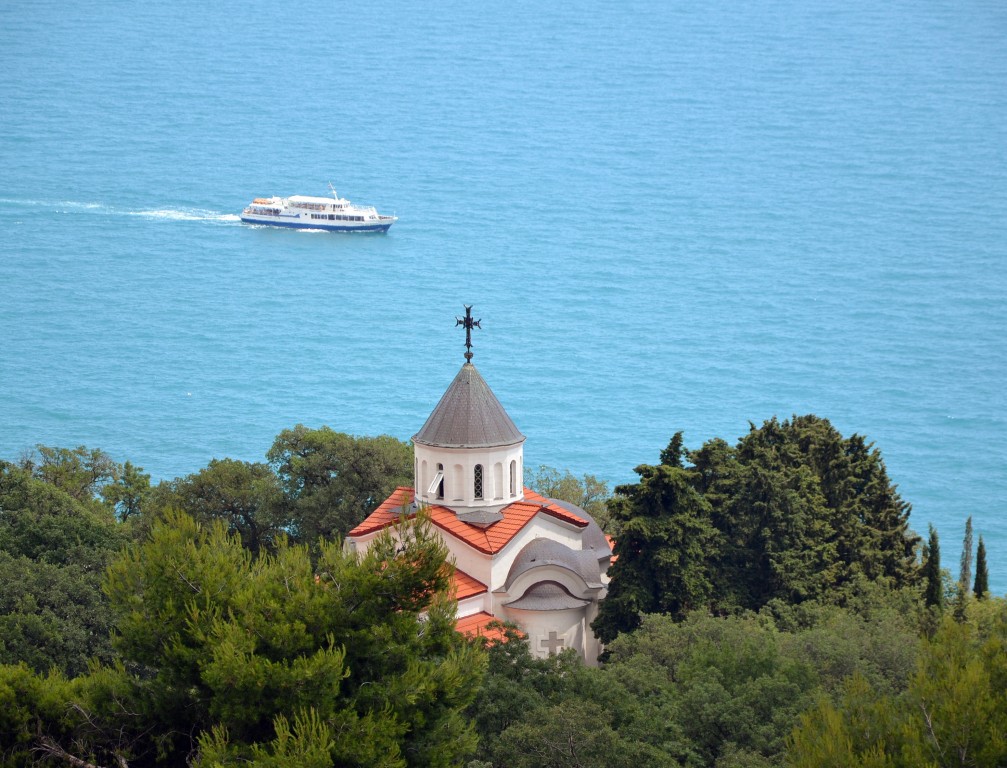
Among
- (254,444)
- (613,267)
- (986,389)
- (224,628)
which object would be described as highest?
(613,267)

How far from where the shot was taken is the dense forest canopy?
26.7 metres

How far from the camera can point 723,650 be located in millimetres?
38188

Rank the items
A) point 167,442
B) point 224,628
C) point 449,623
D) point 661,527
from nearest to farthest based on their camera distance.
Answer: point 224,628 < point 449,623 < point 661,527 < point 167,442

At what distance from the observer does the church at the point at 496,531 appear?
144 ft

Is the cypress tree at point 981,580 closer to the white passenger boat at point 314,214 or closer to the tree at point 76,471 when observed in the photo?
the tree at point 76,471

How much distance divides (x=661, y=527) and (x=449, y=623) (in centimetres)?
1452

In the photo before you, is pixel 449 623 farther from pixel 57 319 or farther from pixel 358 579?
pixel 57 319

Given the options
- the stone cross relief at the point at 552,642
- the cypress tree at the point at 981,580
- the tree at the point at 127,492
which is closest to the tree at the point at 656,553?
the stone cross relief at the point at 552,642

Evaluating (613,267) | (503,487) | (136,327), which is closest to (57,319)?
(136,327)

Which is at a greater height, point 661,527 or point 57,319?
point 57,319

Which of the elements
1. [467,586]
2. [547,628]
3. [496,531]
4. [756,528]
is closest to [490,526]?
[496,531]

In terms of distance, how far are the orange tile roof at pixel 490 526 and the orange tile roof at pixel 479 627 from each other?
170cm

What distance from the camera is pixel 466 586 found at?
43719 mm

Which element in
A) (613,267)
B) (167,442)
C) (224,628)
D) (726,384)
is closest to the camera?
(224,628)
